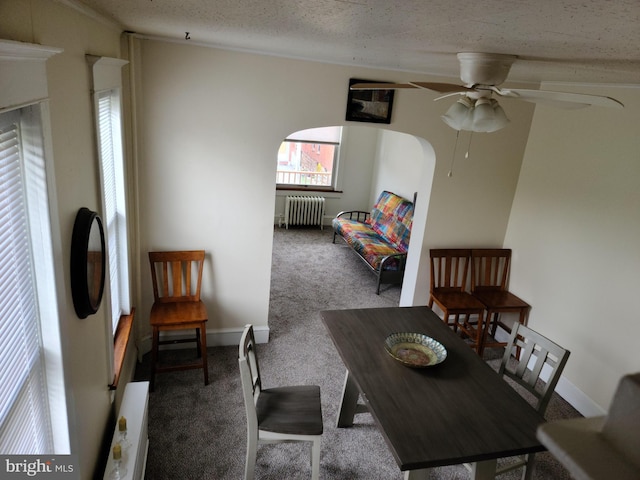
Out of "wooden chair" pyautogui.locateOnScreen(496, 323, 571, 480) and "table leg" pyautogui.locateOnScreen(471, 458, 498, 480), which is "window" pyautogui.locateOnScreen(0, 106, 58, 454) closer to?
"table leg" pyautogui.locateOnScreen(471, 458, 498, 480)

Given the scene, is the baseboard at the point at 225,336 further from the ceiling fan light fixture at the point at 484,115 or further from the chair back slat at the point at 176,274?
the ceiling fan light fixture at the point at 484,115

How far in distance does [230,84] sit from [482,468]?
113 inches

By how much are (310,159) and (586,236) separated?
14.9 feet

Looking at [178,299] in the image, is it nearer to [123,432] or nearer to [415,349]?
[123,432]

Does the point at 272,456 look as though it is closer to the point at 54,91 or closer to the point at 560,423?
the point at 54,91

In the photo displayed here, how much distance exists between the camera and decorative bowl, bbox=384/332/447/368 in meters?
2.48

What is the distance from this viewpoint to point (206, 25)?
194cm

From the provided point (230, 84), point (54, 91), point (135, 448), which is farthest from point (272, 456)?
point (230, 84)

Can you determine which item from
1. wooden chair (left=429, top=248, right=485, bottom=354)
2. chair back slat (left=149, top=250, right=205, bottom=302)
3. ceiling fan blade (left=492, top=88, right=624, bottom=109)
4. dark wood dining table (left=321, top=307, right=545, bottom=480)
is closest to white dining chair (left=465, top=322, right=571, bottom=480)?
dark wood dining table (left=321, top=307, right=545, bottom=480)

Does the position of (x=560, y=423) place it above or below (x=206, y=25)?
below

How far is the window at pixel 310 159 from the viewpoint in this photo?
6.92 metres

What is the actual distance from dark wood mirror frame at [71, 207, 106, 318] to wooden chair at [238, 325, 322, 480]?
76cm

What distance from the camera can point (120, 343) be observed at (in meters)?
2.66

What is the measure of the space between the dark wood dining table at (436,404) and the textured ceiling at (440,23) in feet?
5.23
